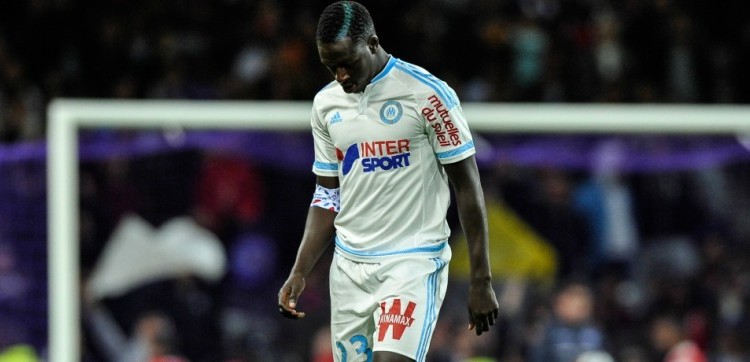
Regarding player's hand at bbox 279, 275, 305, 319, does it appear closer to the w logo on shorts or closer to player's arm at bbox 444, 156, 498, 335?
the w logo on shorts

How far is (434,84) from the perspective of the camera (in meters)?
5.39

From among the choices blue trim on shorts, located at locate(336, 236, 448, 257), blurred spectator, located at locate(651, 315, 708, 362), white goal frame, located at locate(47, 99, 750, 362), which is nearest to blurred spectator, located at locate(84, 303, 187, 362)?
white goal frame, located at locate(47, 99, 750, 362)

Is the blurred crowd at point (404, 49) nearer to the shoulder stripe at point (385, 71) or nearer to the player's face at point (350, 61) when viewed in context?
the shoulder stripe at point (385, 71)

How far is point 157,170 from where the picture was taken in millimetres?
9523

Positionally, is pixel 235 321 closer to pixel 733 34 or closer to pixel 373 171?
pixel 373 171

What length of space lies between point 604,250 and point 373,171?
4578 mm

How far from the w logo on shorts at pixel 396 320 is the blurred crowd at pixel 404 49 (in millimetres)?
7076

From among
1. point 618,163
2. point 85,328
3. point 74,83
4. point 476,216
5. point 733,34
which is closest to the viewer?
point 476,216

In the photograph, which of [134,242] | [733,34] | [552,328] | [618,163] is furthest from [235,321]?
[733,34]

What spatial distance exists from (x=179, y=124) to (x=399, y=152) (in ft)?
14.3

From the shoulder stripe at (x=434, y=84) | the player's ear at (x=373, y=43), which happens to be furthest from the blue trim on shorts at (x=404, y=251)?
the player's ear at (x=373, y=43)

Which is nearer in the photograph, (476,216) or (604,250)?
(476,216)

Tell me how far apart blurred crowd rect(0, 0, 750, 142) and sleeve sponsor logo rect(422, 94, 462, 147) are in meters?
7.00

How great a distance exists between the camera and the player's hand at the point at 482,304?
519 centimetres
